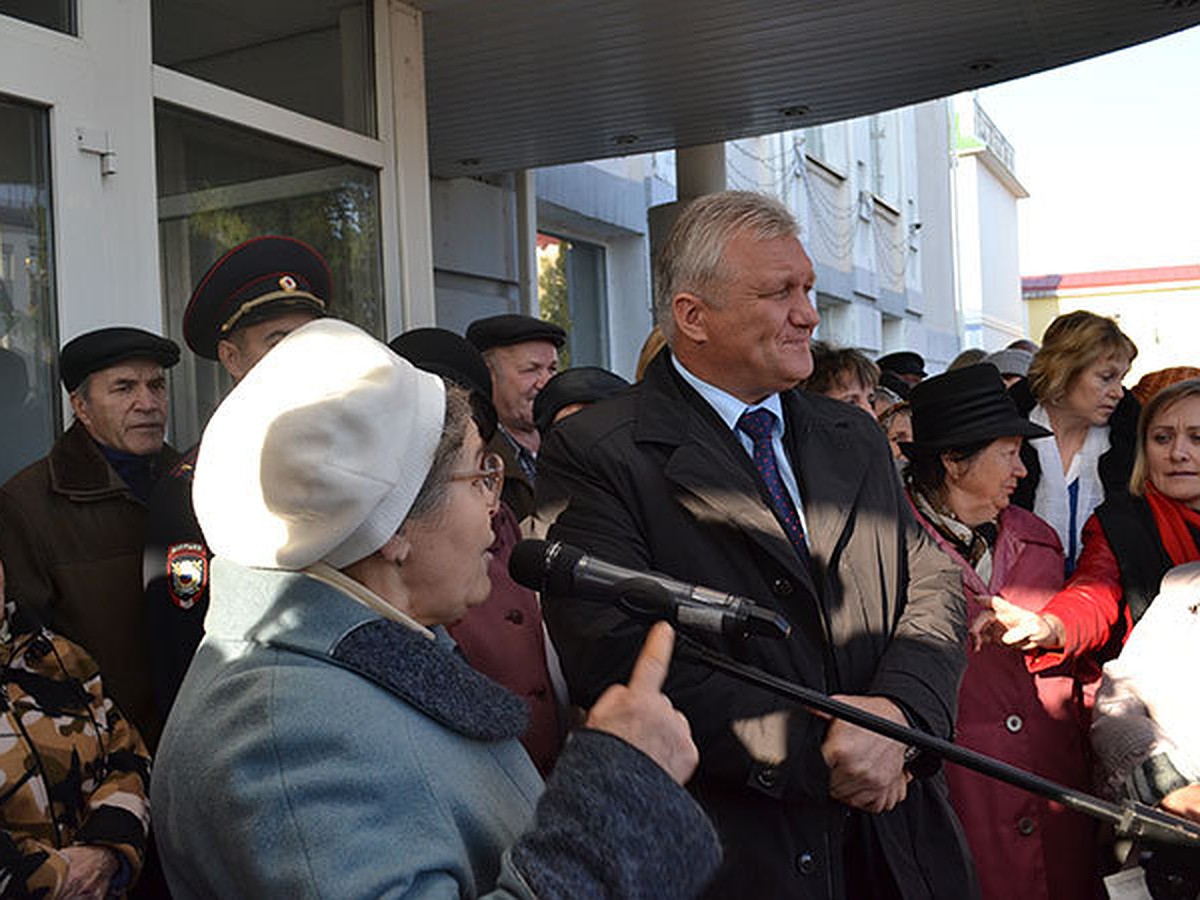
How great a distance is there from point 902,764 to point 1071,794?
0.69m

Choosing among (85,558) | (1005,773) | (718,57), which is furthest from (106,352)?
(718,57)

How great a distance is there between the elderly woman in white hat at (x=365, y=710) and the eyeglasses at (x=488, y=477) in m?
0.01

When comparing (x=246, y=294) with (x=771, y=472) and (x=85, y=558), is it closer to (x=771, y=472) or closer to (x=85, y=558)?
(x=85, y=558)

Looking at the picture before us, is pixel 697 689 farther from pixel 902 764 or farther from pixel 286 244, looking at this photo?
pixel 286 244

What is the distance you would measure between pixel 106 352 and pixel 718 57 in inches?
163

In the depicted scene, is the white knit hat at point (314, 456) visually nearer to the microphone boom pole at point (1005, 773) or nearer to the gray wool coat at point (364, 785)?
the gray wool coat at point (364, 785)

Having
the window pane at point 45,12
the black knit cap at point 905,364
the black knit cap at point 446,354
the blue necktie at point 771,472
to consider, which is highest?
the window pane at point 45,12

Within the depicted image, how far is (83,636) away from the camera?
10.2ft

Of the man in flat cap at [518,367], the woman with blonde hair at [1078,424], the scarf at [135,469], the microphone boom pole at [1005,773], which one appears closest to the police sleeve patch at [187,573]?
the scarf at [135,469]

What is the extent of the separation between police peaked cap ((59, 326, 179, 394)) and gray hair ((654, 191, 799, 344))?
148 centimetres

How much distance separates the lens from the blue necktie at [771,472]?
2477 mm

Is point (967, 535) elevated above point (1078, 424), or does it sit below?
below

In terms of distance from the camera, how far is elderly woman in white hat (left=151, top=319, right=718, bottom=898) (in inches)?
52.0

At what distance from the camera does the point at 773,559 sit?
238 cm
